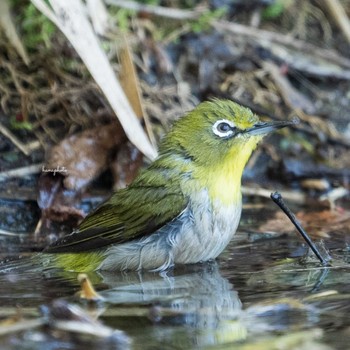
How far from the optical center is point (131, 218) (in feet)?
18.0

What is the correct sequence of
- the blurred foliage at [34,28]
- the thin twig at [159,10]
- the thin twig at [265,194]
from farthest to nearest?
Result: the thin twig at [159,10], the blurred foliage at [34,28], the thin twig at [265,194]

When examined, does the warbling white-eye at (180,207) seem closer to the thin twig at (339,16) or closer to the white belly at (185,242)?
the white belly at (185,242)

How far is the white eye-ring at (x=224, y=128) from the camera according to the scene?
18.6 feet

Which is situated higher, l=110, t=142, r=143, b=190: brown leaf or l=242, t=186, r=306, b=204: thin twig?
l=110, t=142, r=143, b=190: brown leaf

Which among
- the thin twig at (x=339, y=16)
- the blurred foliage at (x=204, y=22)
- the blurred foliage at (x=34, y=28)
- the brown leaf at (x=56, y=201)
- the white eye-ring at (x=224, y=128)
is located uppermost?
the thin twig at (x=339, y=16)

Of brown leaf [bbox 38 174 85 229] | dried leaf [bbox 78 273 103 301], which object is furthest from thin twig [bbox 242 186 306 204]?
dried leaf [bbox 78 273 103 301]

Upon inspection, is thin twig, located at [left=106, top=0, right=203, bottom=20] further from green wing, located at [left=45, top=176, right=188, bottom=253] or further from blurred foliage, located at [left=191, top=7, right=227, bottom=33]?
green wing, located at [left=45, top=176, right=188, bottom=253]

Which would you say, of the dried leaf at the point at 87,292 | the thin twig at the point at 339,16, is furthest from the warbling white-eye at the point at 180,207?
the thin twig at the point at 339,16

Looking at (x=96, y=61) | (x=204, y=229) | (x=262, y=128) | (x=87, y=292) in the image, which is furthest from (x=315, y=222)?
(x=87, y=292)

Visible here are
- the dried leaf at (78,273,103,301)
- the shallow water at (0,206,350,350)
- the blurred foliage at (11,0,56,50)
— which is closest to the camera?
the shallow water at (0,206,350,350)

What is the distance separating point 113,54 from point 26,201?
6.04 feet

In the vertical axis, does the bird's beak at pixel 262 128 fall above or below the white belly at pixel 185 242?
above

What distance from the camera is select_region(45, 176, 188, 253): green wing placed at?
5359 millimetres

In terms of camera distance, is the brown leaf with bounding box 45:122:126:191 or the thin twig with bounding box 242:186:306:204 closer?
the brown leaf with bounding box 45:122:126:191
